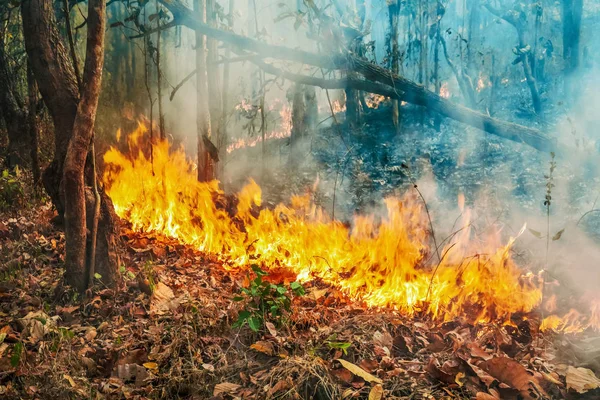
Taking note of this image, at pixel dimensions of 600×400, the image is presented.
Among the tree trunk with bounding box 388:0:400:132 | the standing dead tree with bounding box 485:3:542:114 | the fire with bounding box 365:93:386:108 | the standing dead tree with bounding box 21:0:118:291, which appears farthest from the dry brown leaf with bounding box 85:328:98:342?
the fire with bounding box 365:93:386:108

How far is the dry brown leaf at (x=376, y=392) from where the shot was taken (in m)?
2.62

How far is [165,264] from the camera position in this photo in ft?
17.6

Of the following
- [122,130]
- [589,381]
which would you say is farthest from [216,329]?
[122,130]

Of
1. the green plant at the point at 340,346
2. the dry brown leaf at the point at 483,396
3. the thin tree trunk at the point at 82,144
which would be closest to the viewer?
the dry brown leaf at the point at 483,396

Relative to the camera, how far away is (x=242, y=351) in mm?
3246

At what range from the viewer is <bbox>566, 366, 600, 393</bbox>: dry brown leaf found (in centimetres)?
266

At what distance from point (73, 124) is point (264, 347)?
2.93 metres

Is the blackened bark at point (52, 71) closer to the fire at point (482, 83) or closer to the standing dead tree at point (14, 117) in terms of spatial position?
the standing dead tree at point (14, 117)

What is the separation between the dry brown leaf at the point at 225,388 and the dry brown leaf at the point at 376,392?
0.93m

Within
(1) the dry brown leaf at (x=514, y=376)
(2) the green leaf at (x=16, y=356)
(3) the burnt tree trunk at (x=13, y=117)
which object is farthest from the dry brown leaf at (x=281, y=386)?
(3) the burnt tree trunk at (x=13, y=117)

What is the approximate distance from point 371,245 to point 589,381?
9.20 ft

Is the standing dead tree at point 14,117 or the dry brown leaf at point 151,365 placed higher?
the standing dead tree at point 14,117

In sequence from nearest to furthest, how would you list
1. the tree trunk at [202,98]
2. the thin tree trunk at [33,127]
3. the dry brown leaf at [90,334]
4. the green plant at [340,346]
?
1. the green plant at [340,346]
2. the dry brown leaf at [90,334]
3. the thin tree trunk at [33,127]
4. the tree trunk at [202,98]

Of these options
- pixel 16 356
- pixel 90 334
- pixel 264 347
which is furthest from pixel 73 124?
pixel 264 347
